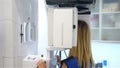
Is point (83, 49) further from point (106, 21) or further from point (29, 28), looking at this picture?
→ point (106, 21)

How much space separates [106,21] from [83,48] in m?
1.53

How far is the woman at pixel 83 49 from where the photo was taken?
1.59 meters

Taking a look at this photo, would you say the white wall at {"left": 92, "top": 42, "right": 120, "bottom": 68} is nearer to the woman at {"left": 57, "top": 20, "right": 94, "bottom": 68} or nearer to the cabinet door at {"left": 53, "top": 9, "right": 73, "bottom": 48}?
the woman at {"left": 57, "top": 20, "right": 94, "bottom": 68}

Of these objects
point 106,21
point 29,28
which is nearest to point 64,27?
point 29,28

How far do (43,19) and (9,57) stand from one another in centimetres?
164

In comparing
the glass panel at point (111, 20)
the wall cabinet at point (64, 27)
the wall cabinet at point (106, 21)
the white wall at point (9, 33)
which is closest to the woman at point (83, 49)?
the wall cabinet at point (64, 27)

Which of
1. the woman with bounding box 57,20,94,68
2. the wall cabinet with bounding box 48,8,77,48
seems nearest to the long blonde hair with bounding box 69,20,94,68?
the woman with bounding box 57,20,94,68

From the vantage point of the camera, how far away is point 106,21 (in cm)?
297

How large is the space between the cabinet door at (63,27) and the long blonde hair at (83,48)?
0.37 m

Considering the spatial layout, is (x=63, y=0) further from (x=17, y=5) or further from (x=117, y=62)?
(x=117, y=62)

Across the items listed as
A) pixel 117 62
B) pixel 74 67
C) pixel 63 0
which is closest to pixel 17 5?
pixel 63 0

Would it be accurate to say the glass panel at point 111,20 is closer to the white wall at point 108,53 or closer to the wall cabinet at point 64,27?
the white wall at point 108,53

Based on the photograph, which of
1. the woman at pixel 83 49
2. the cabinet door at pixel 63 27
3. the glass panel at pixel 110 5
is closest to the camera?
the cabinet door at pixel 63 27

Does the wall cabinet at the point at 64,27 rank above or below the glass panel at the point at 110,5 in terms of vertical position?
below
